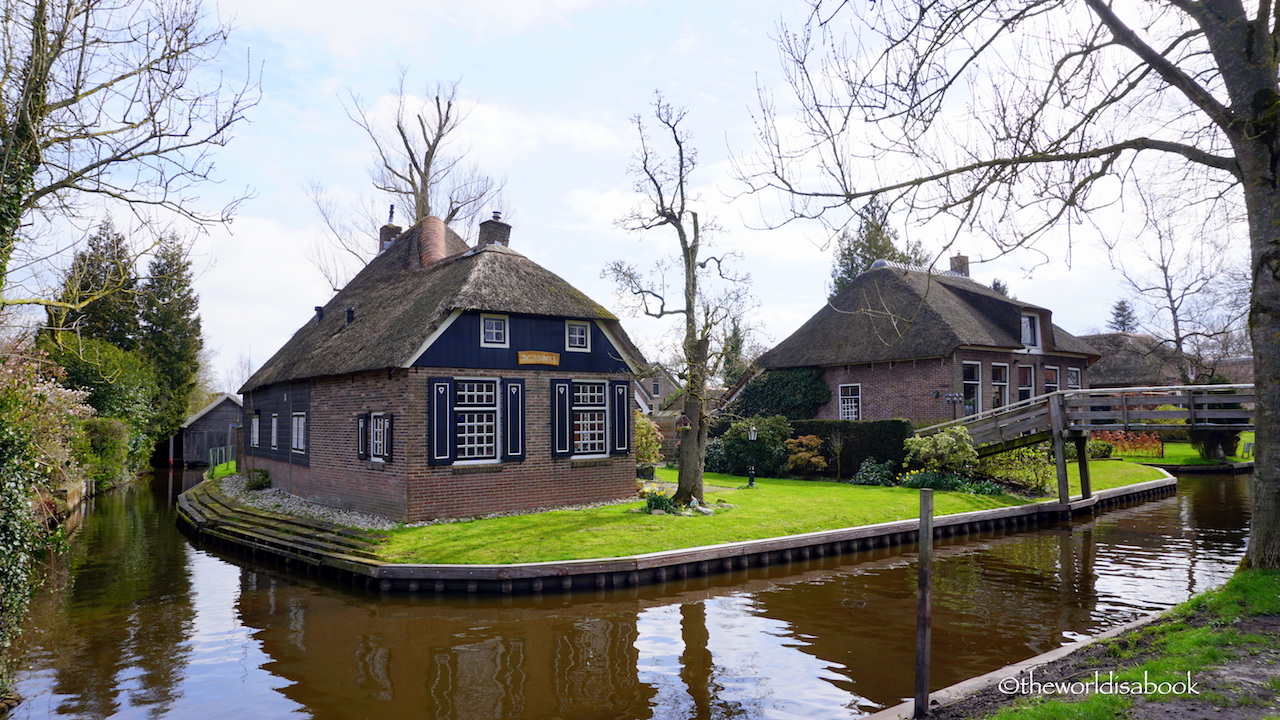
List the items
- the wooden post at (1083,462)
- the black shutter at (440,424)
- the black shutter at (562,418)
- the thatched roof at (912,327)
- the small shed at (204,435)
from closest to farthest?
the black shutter at (440,424) → the black shutter at (562,418) → the wooden post at (1083,462) → the thatched roof at (912,327) → the small shed at (204,435)

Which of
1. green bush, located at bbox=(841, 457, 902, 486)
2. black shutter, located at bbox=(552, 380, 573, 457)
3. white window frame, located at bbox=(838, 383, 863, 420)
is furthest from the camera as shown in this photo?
white window frame, located at bbox=(838, 383, 863, 420)

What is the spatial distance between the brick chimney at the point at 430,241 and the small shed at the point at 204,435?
2409 centimetres

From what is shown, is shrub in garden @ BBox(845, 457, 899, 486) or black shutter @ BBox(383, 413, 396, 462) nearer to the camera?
black shutter @ BBox(383, 413, 396, 462)

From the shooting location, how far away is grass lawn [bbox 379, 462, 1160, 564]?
40.1ft

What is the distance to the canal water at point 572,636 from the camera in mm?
7496

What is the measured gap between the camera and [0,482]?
22.7 ft

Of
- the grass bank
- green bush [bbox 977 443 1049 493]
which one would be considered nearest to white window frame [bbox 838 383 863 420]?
green bush [bbox 977 443 1049 493]

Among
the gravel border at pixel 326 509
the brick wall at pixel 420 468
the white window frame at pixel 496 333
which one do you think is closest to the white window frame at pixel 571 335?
the brick wall at pixel 420 468

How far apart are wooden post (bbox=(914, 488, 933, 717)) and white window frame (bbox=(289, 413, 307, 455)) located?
1677 centimetres

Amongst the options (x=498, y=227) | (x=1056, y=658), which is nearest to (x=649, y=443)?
(x=498, y=227)

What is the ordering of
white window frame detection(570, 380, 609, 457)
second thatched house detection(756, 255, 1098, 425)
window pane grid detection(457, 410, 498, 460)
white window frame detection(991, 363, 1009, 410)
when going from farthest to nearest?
white window frame detection(991, 363, 1009, 410) < second thatched house detection(756, 255, 1098, 425) < white window frame detection(570, 380, 609, 457) < window pane grid detection(457, 410, 498, 460)

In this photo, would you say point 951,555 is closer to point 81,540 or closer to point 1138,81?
point 1138,81

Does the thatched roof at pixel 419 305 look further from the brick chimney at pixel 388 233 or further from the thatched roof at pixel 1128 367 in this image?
the thatched roof at pixel 1128 367

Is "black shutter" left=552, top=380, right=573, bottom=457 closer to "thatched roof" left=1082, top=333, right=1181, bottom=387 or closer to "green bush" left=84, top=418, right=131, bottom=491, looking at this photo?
"green bush" left=84, top=418, right=131, bottom=491
